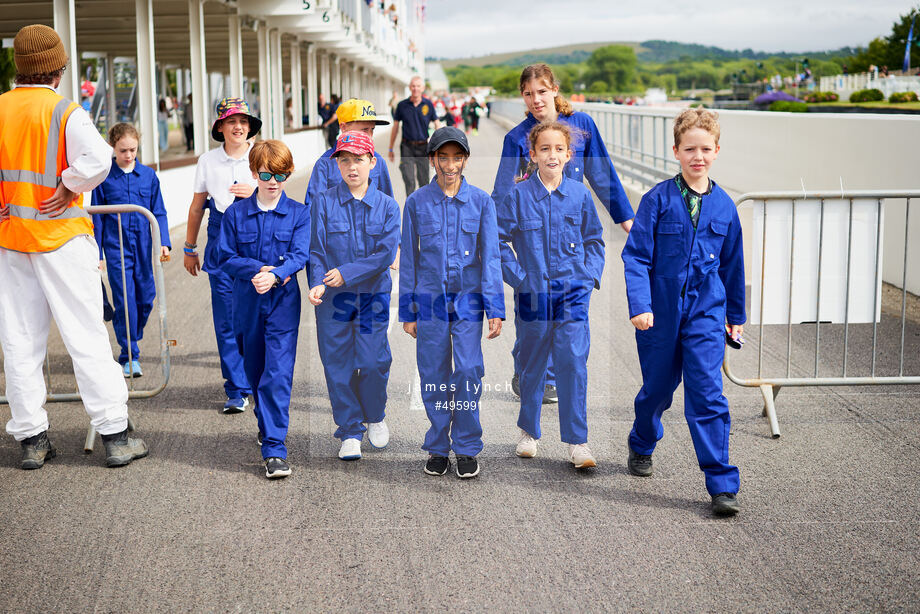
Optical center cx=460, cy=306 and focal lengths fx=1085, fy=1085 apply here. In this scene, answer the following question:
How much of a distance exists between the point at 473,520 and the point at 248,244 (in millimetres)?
1868

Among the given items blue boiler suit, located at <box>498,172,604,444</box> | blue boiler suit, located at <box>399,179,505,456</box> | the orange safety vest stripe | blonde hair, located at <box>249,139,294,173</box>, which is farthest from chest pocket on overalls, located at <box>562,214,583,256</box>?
the orange safety vest stripe

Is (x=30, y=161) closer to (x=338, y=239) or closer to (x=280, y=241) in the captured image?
(x=280, y=241)

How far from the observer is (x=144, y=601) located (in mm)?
3986

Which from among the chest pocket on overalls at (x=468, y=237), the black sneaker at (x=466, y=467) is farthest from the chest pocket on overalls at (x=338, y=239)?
the black sneaker at (x=466, y=467)

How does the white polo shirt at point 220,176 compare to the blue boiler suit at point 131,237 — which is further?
the blue boiler suit at point 131,237

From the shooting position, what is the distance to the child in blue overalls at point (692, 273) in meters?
5.03

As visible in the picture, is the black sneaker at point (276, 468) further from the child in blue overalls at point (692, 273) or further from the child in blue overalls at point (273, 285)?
the child in blue overalls at point (692, 273)

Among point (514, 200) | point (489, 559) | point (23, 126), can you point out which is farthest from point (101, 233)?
point (489, 559)

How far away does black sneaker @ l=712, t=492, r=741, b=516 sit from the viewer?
4809mm

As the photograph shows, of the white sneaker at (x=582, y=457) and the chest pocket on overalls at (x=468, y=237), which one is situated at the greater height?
the chest pocket on overalls at (x=468, y=237)

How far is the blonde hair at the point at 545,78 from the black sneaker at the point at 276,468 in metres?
2.67

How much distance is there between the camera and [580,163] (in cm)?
680

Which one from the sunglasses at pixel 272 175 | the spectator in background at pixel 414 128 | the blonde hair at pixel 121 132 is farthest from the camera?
the spectator in background at pixel 414 128

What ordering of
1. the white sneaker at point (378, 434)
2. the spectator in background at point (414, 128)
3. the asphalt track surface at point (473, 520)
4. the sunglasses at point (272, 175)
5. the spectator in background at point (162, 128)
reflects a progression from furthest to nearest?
the spectator in background at point (162, 128)
the spectator in background at point (414, 128)
the white sneaker at point (378, 434)
the sunglasses at point (272, 175)
the asphalt track surface at point (473, 520)
